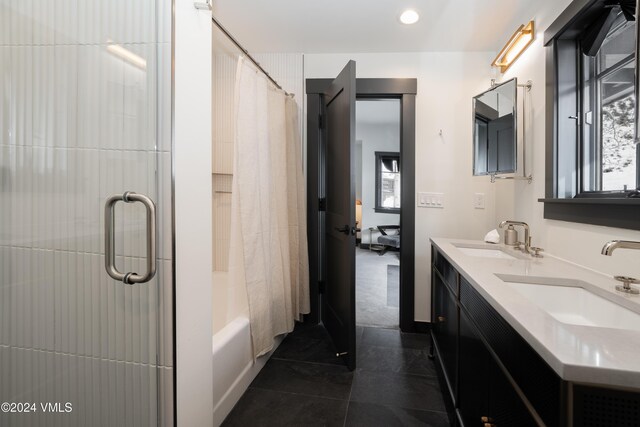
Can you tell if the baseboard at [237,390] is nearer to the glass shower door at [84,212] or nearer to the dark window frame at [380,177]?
the glass shower door at [84,212]

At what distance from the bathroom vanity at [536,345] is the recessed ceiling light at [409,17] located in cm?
160

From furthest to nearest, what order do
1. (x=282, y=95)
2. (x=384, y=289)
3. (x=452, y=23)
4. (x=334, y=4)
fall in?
1. (x=384, y=289)
2. (x=282, y=95)
3. (x=452, y=23)
4. (x=334, y=4)

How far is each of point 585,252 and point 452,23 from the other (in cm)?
172

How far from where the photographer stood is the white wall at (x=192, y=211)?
93 centimetres

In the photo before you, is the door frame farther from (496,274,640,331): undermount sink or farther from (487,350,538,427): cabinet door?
(487,350,538,427): cabinet door

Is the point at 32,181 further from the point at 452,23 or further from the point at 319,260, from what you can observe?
the point at 452,23

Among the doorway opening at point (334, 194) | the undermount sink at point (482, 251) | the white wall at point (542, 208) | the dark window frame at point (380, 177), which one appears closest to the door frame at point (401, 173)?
the doorway opening at point (334, 194)

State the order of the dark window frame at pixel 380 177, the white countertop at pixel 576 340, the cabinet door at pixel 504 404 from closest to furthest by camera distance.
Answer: the white countertop at pixel 576 340 → the cabinet door at pixel 504 404 → the dark window frame at pixel 380 177

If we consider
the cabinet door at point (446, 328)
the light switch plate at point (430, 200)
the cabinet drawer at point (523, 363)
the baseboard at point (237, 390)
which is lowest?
the baseboard at point (237, 390)

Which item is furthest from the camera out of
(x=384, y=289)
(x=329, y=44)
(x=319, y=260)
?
(x=384, y=289)

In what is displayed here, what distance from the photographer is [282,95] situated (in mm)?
2215

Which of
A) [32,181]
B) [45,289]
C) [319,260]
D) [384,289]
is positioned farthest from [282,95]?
[384,289]

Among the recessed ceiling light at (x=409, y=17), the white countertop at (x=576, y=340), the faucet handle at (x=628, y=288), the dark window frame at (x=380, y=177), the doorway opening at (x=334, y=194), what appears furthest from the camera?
the dark window frame at (x=380, y=177)

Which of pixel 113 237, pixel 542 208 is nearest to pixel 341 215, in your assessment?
pixel 542 208
